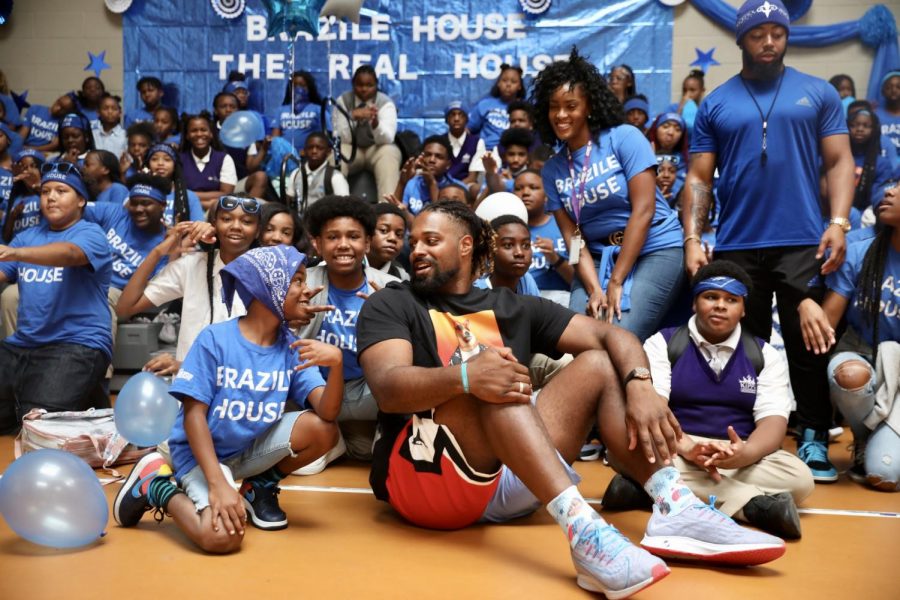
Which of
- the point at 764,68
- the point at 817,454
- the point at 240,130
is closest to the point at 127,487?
the point at 817,454

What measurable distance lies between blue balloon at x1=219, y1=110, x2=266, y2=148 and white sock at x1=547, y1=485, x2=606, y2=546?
18.5ft

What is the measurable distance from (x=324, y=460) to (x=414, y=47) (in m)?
6.31

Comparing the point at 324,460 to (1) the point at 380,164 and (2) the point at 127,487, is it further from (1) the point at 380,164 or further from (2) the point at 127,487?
(1) the point at 380,164

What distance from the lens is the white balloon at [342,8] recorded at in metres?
6.77

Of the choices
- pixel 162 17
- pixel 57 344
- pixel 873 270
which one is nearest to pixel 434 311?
pixel 873 270

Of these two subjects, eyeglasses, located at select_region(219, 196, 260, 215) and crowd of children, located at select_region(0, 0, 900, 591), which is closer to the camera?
crowd of children, located at select_region(0, 0, 900, 591)

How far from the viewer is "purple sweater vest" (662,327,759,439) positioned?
3.30m

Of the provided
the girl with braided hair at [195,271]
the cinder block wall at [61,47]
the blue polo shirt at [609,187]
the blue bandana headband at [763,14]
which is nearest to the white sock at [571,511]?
the blue polo shirt at [609,187]

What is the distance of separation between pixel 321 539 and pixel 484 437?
2.16 ft

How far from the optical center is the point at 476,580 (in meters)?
2.46

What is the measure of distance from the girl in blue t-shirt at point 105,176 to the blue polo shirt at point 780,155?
14.2 feet

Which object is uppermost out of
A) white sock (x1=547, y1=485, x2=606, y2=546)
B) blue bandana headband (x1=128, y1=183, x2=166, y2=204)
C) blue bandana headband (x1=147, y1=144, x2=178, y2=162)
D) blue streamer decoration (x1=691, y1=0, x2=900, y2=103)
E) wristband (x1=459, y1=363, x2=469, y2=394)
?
blue streamer decoration (x1=691, y1=0, x2=900, y2=103)

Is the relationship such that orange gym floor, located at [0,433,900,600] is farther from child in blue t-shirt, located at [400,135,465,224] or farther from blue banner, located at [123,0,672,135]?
blue banner, located at [123,0,672,135]

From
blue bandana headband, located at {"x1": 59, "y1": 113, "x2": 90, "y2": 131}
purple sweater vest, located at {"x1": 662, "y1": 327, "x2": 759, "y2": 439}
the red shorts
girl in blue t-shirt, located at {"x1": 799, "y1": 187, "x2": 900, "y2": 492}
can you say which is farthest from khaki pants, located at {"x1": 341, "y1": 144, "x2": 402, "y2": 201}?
the red shorts
